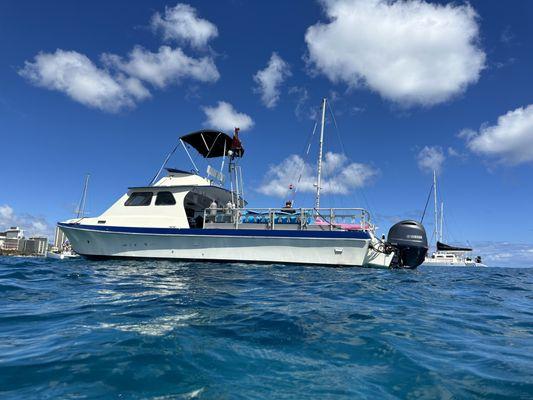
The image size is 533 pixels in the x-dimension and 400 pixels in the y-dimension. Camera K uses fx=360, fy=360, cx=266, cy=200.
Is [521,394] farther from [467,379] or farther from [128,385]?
[128,385]

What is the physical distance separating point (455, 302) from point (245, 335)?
178 inches

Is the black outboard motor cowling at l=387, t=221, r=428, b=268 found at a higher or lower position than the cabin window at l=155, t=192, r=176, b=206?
lower

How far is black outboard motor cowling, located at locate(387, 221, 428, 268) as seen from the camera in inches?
540

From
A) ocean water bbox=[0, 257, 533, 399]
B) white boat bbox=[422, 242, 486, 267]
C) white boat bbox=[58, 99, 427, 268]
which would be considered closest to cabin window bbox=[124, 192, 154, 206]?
white boat bbox=[58, 99, 427, 268]

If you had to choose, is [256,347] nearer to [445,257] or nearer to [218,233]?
[218,233]

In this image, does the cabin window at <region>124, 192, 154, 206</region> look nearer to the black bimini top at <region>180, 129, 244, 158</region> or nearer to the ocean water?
the black bimini top at <region>180, 129, 244, 158</region>

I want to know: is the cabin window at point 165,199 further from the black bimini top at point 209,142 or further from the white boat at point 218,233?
the black bimini top at point 209,142

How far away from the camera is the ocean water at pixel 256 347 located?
2492mm

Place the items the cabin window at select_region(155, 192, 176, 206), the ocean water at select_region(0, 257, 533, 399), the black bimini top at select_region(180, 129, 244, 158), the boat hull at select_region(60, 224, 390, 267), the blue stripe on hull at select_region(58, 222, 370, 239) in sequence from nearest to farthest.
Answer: the ocean water at select_region(0, 257, 533, 399)
the blue stripe on hull at select_region(58, 222, 370, 239)
the boat hull at select_region(60, 224, 390, 267)
the cabin window at select_region(155, 192, 176, 206)
the black bimini top at select_region(180, 129, 244, 158)

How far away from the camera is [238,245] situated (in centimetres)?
1417

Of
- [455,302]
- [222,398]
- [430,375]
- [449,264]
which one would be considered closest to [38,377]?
[222,398]

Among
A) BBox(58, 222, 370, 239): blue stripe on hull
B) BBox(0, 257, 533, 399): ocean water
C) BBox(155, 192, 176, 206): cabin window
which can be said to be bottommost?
BBox(0, 257, 533, 399): ocean water

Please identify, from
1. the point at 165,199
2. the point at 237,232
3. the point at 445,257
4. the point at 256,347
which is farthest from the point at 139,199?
the point at 445,257

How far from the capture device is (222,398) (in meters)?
2.31
